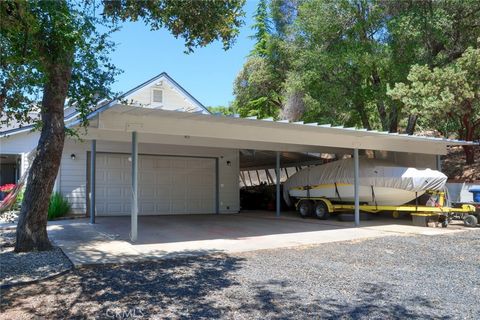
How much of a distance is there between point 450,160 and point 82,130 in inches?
695

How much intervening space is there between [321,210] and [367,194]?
1.99m

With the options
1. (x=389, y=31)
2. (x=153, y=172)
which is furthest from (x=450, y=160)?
(x=153, y=172)

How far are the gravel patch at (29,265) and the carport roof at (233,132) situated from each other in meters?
3.05

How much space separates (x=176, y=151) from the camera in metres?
18.0

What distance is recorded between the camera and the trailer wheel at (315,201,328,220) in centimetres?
1633

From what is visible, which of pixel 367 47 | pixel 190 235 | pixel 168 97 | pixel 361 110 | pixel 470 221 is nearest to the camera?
pixel 190 235

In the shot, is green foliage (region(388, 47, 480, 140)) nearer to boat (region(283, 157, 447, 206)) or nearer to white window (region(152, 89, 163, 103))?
boat (region(283, 157, 447, 206))

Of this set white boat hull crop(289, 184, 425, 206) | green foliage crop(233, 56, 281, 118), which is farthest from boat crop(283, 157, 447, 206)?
green foliage crop(233, 56, 281, 118)

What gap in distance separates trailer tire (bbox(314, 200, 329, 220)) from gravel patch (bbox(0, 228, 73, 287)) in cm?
1004

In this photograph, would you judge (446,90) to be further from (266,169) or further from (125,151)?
(125,151)

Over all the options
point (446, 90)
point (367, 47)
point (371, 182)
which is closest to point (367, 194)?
point (371, 182)

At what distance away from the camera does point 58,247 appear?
9.27 m

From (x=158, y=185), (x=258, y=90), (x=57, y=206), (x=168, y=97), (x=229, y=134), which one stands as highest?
(x=258, y=90)

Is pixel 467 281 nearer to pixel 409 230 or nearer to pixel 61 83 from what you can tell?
pixel 409 230
